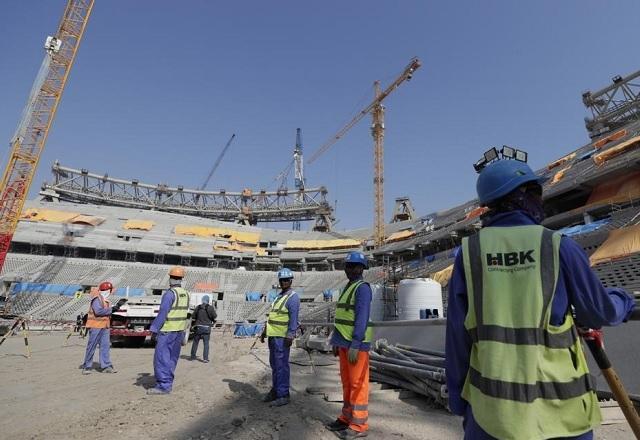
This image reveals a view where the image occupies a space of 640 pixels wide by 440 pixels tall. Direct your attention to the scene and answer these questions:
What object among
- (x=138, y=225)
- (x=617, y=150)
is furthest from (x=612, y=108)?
(x=138, y=225)

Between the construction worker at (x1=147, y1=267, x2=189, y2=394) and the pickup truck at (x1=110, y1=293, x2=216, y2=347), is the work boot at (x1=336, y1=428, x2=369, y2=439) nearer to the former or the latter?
the construction worker at (x1=147, y1=267, x2=189, y2=394)

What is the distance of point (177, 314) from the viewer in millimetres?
6137

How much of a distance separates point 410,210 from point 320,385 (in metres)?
58.6

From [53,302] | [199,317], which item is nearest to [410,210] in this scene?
[53,302]

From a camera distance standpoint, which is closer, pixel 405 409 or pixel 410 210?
pixel 405 409

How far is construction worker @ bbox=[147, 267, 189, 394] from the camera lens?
5629 mm

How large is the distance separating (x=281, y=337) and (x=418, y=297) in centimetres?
611

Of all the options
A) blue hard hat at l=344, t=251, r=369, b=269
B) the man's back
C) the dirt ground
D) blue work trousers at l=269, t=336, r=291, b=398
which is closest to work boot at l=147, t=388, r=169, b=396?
the dirt ground

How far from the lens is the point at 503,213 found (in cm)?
174

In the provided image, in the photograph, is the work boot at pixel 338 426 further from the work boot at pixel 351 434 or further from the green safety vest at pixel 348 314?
the green safety vest at pixel 348 314

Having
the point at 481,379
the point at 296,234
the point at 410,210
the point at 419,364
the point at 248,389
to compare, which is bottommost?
the point at 248,389

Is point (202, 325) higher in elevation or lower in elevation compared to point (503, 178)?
lower

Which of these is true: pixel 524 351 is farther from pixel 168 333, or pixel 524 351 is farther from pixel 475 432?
pixel 168 333

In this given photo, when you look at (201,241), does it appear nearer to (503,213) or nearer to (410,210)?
(410,210)
